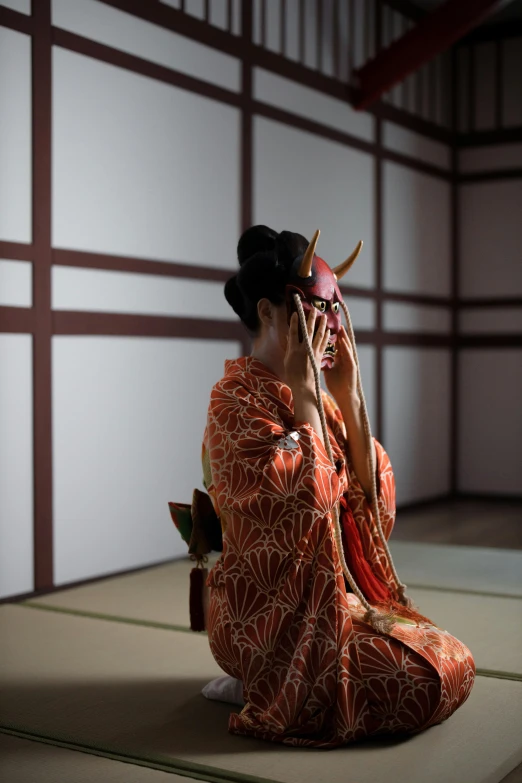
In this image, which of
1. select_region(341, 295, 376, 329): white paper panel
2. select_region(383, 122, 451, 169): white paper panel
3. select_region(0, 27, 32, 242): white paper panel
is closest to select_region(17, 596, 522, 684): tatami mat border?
select_region(0, 27, 32, 242): white paper panel

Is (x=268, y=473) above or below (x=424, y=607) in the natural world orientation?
above

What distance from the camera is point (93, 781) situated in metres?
2.03

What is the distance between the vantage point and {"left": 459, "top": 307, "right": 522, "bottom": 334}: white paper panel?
6.85 metres

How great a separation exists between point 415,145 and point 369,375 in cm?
165

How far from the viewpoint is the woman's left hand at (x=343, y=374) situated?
252 centimetres

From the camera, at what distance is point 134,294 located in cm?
432

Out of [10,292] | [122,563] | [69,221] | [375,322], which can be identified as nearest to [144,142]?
[69,221]

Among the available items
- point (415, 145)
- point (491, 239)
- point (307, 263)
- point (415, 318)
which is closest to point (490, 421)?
point (415, 318)

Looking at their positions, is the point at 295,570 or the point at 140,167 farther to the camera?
the point at 140,167

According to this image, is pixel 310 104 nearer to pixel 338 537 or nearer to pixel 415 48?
pixel 415 48

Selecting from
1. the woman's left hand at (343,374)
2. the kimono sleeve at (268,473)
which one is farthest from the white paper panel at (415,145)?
the kimono sleeve at (268,473)

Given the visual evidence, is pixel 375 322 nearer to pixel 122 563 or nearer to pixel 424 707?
pixel 122 563

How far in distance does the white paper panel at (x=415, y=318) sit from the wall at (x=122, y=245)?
2.41ft

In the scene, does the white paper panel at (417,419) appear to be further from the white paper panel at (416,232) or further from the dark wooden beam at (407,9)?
the dark wooden beam at (407,9)
